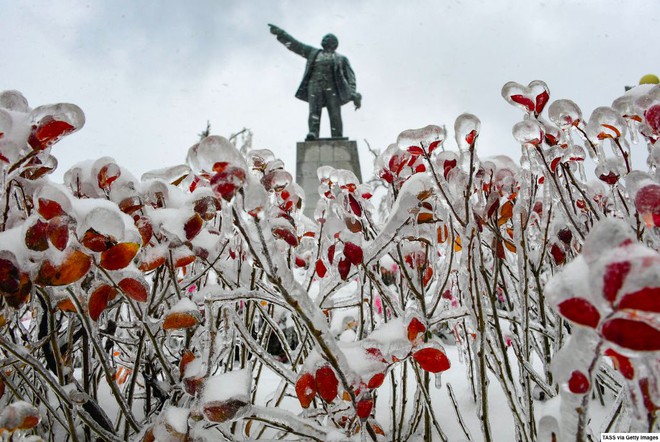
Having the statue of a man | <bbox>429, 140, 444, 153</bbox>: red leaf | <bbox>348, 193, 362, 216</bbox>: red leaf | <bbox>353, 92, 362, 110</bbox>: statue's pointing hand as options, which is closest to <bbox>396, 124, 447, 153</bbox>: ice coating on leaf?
<bbox>429, 140, 444, 153</bbox>: red leaf

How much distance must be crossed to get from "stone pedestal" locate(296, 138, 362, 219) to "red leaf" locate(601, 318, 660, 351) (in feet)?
22.3

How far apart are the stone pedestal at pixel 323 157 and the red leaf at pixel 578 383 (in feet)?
22.2

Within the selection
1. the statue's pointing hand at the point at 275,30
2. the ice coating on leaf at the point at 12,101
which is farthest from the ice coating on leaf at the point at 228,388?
the statue's pointing hand at the point at 275,30

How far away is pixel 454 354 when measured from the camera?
2.73 m

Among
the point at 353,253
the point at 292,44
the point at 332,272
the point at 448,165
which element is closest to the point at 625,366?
the point at 353,253

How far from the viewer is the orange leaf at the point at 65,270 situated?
0.63 m

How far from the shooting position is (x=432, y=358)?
0.63 m

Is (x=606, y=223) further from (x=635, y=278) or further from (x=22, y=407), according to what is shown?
(x=22, y=407)

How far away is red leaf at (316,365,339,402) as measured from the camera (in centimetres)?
61

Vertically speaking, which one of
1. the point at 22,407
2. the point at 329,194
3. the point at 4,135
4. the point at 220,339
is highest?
the point at 329,194

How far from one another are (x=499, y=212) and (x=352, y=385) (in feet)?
2.28

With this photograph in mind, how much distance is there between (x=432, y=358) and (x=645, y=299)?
353 mm

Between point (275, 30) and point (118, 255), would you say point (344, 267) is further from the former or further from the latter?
point (275, 30)

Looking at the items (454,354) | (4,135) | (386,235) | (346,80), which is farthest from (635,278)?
(346,80)
